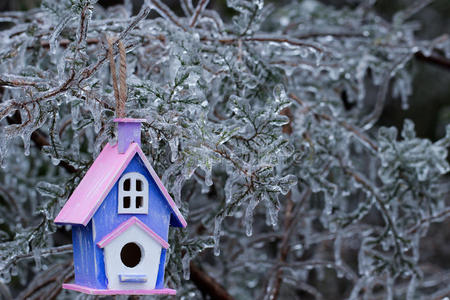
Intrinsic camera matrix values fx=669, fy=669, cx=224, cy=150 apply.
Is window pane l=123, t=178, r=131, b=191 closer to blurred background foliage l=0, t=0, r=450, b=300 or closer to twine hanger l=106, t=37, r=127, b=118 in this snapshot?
twine hanger l=106, t=37, r=127, b=118

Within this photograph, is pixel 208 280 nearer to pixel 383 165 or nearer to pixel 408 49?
pixel 383 165

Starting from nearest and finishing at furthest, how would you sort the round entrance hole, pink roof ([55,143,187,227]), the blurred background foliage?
1. pink roof ([55,143,187,227])
2. the round entrance hole
3. the blurred background foliage

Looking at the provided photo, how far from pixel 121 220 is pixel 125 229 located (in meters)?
0.02

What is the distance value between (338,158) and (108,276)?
98 cm

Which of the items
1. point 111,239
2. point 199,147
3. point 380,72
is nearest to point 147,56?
point 199,147

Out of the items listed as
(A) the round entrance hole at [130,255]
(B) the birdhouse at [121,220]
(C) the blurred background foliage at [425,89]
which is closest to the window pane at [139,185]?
(B) the birdhouse at [121,220]

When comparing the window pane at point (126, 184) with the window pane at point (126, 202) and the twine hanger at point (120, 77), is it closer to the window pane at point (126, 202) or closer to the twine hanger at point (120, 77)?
the window pane at point (126, 202)

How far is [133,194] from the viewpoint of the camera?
121cm

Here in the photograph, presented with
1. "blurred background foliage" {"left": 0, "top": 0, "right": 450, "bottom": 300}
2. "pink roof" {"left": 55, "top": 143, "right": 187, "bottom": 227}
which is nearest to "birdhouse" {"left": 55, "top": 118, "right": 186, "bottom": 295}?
"pink roof" {"left": 55, "top": 143, "right": 187, "bottom": 227}

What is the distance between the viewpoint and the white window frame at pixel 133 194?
1.21 meters

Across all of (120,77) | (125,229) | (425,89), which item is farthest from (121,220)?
(425,89)

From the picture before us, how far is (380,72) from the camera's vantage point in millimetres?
2324

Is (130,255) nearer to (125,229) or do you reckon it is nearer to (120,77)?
(125,229)

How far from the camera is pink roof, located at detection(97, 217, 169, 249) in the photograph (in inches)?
46.4
